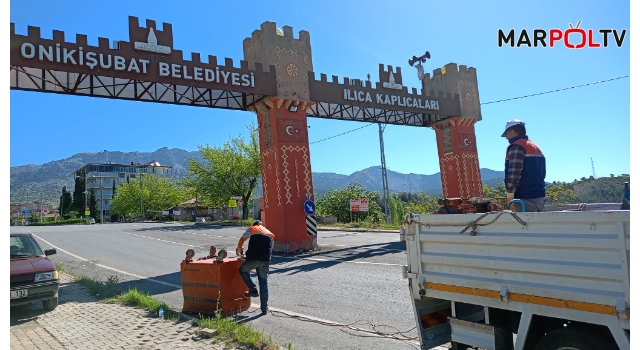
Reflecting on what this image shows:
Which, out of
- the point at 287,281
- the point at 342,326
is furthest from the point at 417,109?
the point at 342,326

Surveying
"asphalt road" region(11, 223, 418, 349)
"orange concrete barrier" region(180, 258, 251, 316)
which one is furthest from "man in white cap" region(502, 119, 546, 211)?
"orange concrete barrier" region(180, 258, 251, 316)

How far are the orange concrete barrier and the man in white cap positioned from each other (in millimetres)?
4930

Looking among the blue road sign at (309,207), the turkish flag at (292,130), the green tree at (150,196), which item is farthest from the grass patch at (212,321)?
the green tree at (150,196)

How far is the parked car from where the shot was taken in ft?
24.2

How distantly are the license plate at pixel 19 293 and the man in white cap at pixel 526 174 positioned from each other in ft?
27.1

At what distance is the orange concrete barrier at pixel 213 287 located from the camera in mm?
7211

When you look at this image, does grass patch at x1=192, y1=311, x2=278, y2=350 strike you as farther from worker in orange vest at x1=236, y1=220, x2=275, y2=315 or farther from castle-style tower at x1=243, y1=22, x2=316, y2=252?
castle-style tower at x1=243, y1=22, x2=316, y2=252

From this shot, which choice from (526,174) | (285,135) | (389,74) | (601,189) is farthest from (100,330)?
(601,189)

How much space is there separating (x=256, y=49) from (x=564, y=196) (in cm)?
2305

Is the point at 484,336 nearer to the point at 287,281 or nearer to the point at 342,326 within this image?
the point at 342,326

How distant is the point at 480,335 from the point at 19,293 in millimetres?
7801

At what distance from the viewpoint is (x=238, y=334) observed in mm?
5645

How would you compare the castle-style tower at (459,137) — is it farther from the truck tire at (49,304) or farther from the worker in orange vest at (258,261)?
the truck tire at (49,304)
